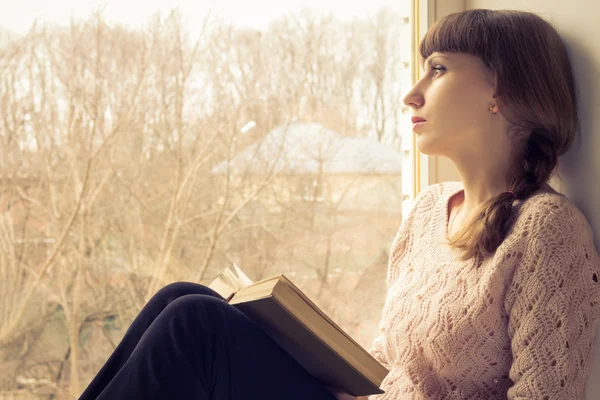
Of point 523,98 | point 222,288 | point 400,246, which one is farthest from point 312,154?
point 523,98

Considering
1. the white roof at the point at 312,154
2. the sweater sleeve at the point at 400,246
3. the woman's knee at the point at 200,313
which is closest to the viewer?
the woman's knee at the point at 200,313

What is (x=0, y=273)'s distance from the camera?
2.47 metres

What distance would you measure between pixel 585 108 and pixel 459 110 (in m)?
0.24

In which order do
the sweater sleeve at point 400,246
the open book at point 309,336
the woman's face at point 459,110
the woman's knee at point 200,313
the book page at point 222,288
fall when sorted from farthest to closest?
the sweater sleeve at point 400,246
the book page at point 222,288
the woman's face at point 459,110
the woman's knee at point 200,313
the open book at point 309,336

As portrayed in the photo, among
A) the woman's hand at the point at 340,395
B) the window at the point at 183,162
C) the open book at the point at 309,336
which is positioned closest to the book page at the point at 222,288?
the open book at the point at 309,336

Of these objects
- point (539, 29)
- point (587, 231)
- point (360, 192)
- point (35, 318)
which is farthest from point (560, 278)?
point (35, 318)

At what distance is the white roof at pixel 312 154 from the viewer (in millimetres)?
2703

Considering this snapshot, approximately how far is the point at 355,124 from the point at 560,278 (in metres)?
1.72

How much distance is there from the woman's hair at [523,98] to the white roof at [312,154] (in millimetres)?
1432

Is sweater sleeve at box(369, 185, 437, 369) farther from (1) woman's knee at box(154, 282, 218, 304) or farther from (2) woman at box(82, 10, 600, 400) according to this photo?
(1) woman's knee at box(154, 282, 218, 304)

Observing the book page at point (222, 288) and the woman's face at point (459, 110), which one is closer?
the woman's face at point (459, 110)

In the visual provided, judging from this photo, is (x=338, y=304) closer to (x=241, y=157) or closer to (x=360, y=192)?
(x=360, y=192)

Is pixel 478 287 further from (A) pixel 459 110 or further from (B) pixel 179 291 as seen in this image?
(B) pixel 179 291

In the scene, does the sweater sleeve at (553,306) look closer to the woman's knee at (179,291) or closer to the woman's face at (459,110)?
the woman's face at (459,110)
